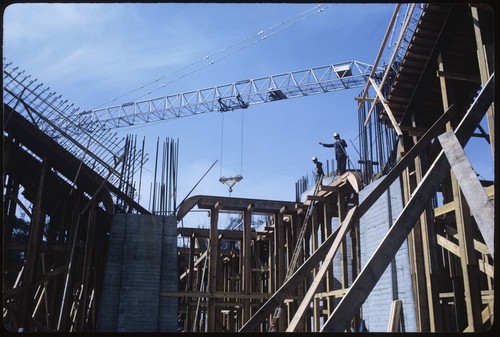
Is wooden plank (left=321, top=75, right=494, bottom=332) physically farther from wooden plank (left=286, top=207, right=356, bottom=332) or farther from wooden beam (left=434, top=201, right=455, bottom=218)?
wooden beam (left=434, top=201, right=455, bottom=218)

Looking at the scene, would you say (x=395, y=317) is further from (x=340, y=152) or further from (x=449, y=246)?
(x=340, y=152)

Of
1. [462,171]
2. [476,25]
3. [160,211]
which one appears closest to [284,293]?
[462,171]

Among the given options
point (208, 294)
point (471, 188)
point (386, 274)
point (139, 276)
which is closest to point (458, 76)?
point (386, 274)

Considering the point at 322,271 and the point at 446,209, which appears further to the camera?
the point at 446,209

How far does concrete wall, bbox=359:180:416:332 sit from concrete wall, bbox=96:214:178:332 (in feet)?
19.4

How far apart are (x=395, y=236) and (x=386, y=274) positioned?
642cm

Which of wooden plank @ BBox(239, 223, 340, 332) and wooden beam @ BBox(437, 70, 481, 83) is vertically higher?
wooden beam @ BBox(437, 70, 481, 83)

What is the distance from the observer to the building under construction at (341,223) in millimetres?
7262

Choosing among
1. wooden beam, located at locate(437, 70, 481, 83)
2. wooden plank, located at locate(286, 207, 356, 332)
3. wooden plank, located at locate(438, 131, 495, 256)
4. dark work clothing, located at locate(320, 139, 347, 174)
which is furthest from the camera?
dark work clothing, located at locate(320, 139, 347, 174)

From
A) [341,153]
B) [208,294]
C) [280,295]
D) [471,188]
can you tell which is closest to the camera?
[471,188]

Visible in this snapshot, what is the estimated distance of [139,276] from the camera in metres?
14.8

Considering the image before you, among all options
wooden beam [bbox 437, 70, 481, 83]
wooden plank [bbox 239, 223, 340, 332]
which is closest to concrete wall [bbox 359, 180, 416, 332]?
wooden beam [bbox 437, 70, 481, 83]

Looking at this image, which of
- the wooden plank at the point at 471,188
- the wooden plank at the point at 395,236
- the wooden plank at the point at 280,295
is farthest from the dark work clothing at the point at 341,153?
the wooden plank at the point at 471,188

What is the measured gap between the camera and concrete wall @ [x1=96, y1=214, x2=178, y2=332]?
1427cm
